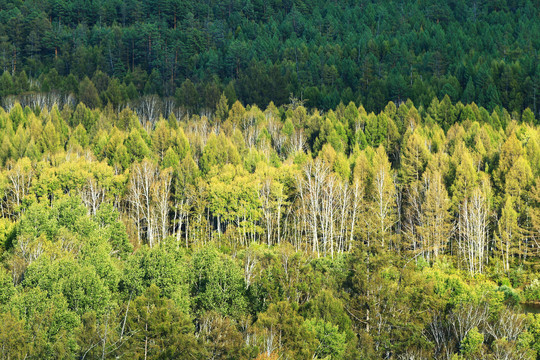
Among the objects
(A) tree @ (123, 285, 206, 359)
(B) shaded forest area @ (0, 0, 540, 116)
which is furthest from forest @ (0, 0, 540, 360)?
(B) shaded forest area @ (0, 0, 540, 116)

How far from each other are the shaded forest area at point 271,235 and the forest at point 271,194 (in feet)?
0.86

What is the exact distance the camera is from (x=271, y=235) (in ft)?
294

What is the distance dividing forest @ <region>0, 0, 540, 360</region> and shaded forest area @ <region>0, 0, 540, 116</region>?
0.64 metres

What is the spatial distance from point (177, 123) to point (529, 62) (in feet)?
235

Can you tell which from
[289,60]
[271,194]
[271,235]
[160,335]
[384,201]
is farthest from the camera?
[289,60]

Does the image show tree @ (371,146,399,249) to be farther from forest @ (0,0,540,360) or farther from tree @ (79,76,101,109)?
tree @ (79,76,101,109)

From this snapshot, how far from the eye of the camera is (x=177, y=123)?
11975 centimetres

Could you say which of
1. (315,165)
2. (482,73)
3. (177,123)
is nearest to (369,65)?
(482,73)

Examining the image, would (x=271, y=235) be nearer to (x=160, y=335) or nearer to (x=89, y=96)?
(x=160, y=335)

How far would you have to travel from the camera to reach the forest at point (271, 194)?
48.2 meters

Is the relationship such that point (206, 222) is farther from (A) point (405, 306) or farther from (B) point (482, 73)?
(B) point (482, 73)

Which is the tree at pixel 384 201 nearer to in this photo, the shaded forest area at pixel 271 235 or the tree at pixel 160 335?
the shaded forest area at pixel 271 235

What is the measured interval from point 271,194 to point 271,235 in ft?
17.9

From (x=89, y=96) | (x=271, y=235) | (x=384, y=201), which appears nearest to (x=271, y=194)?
(x=271, y=235)
